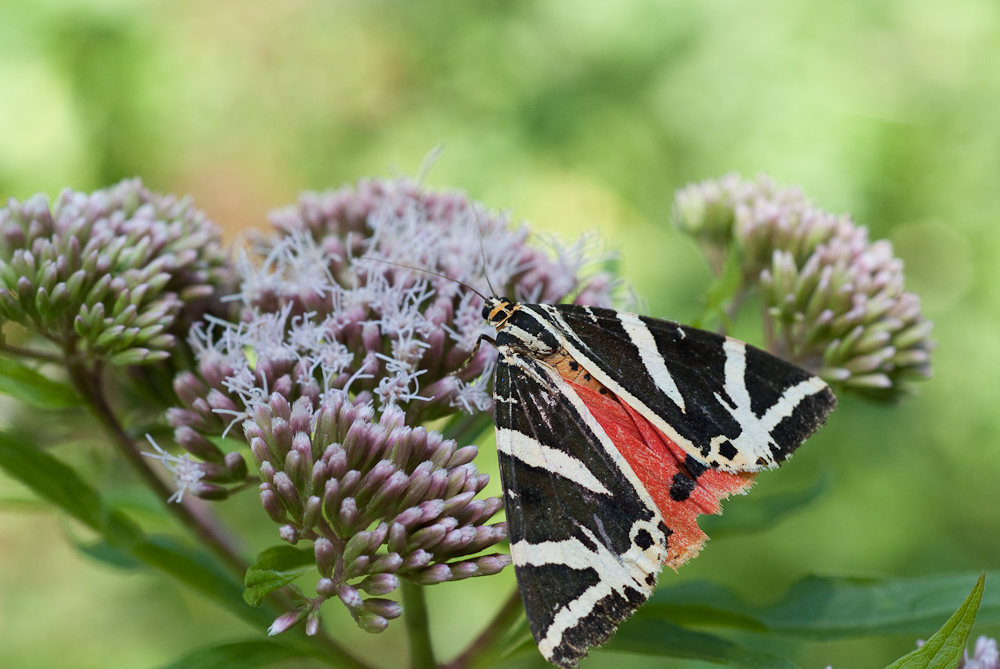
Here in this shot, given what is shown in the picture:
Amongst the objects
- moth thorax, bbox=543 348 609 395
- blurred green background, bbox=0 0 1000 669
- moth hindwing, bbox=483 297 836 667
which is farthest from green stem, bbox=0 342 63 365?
blurred green background, bbox=0 0 1000 669

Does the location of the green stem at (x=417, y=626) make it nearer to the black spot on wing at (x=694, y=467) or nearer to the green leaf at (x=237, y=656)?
the green leaf at (x=237, y=656)

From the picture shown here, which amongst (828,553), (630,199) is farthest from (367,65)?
(828,553)

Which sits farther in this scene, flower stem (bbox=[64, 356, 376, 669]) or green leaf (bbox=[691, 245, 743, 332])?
green leaf (bbox=[691, 245, 743, 332])

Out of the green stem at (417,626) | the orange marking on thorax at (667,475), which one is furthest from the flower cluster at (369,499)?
the orange marking on thorax at (667,475)

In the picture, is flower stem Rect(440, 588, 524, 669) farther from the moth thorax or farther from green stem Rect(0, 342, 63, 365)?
green stem Rect(0, 342, 63, 365)

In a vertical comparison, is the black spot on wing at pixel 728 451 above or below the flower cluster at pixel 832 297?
below

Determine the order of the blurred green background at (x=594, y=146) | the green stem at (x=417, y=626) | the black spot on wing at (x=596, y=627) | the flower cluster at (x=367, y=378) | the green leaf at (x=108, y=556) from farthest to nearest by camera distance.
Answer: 1. the blurred green background at (x=594, y=146)
2. the green leaf at (x=108, y=556)
3. the green stem at (x=417, y=626)
4. the flower cluster at (x=367, y=378)
5. the black spot on wing at (x=596, y=627)
